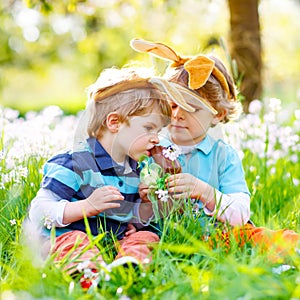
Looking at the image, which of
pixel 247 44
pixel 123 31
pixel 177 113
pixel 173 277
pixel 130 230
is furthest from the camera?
pixel 123 31

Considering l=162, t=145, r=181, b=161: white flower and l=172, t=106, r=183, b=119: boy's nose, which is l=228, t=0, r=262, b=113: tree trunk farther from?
l=162, t=145, r=181, b=161: white flower

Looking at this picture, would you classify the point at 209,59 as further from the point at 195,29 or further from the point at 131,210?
the point at 195,29

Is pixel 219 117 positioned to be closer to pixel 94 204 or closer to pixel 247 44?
pixel 94 204

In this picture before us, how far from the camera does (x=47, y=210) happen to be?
259 centimetres

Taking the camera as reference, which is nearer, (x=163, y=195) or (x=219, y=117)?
(x=163, y=195)

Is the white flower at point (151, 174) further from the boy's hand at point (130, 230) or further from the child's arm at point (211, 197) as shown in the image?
the boy's hand at point (130, 230)

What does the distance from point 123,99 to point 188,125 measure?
1.21 ft

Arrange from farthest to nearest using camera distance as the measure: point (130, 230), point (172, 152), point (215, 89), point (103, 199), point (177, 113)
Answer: point (215, 89), point (177, 113), point (130, 230), point (172, 152), point (103, 199)

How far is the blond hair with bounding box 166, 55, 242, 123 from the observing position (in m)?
2.92

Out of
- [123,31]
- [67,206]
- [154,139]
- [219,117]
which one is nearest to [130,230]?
[67,206]

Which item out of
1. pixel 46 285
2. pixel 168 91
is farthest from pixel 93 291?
pixel 168 91

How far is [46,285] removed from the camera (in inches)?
79.7

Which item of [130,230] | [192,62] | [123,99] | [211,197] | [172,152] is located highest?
[192,62]

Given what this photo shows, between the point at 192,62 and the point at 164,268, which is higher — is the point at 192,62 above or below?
above
